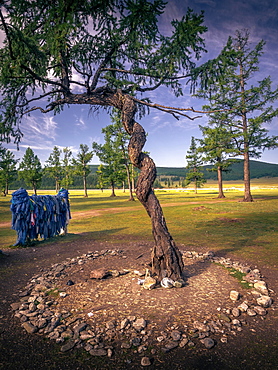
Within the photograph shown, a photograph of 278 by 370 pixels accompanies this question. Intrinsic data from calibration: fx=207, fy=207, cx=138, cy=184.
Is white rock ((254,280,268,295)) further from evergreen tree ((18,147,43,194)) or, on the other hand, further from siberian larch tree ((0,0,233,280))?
evergreen tree ((18,147,43,194))

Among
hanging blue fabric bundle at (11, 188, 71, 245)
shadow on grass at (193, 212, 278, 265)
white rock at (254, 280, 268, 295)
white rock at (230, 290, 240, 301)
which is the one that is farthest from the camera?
hanging blue fabric bundle at (11, 188, 71, 245)

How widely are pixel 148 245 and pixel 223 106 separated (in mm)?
23623

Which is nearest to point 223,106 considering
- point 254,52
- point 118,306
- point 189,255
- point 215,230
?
point 254,52

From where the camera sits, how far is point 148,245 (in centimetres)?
828

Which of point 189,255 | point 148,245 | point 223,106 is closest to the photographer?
point 189,255

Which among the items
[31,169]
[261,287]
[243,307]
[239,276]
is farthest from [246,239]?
[31,169]

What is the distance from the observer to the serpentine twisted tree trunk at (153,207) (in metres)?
4.77

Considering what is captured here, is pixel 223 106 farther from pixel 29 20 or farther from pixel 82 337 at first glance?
pixel 82 337

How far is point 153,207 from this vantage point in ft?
16.2

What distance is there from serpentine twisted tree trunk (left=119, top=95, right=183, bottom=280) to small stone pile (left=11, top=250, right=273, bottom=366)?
1320mm

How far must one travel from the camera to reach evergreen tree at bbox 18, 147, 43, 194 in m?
51.3

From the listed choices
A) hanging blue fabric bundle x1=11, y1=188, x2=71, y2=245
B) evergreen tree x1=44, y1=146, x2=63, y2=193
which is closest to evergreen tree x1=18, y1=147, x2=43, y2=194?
evergreen tree x1=44, y1=146, x2=63, y2=193

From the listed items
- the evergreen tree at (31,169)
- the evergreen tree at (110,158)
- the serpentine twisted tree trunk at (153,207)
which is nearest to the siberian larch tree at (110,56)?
the serpentine twisted tree trunk at (153,207)

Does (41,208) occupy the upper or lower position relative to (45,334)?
upper
